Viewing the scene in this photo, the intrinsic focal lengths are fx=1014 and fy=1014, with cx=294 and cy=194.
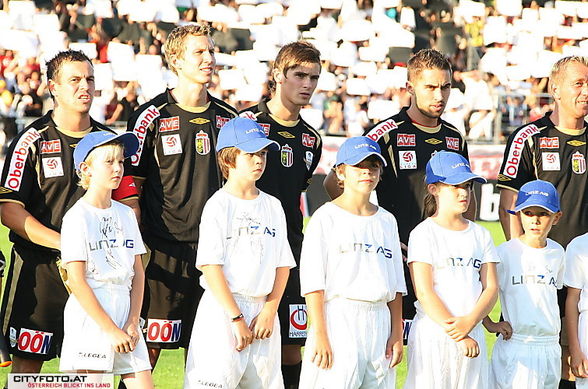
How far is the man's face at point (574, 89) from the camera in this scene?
6949mm

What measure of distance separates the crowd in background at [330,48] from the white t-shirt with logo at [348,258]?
1346 cm

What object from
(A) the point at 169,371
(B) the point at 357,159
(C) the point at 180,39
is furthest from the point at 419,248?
(A) the point at 169,371

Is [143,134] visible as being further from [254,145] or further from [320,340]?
[320,340]

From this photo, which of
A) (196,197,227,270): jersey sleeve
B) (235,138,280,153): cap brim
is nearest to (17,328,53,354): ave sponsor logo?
(196,197,227,270): jersey sleeve

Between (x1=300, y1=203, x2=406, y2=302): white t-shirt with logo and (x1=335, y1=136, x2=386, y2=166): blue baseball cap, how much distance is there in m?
0.29

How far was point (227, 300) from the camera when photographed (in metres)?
5.66

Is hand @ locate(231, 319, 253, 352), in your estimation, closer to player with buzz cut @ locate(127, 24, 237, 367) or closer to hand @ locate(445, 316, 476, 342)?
player with buzz cut @ locate(127, 24, 237, 367)

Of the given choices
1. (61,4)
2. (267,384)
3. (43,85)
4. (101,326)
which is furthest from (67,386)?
(61,4)

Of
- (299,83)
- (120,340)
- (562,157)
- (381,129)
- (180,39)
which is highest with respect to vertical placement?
(180,39)

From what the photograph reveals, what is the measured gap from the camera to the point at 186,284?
6652mm

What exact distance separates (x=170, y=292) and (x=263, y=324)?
1.11m

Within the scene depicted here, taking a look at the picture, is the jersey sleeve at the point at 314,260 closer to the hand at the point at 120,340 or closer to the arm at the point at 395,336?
the arm at the point at 395,336

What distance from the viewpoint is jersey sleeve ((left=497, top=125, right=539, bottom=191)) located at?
23.1ft

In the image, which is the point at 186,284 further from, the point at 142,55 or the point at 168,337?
the point at 142,55
